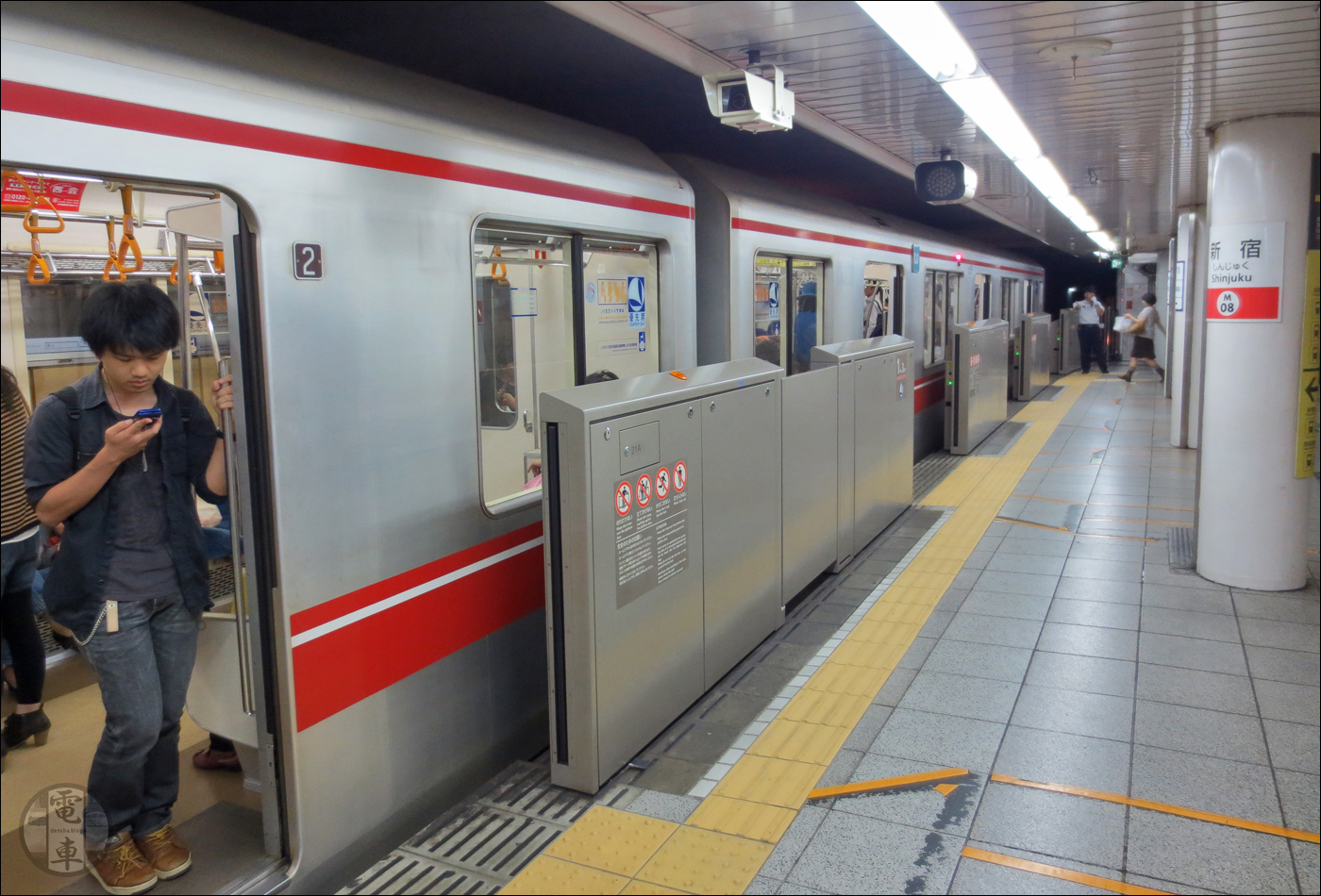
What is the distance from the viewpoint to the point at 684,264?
483cm

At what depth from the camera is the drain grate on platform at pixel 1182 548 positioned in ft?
19.5

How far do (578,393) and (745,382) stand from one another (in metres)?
1.21

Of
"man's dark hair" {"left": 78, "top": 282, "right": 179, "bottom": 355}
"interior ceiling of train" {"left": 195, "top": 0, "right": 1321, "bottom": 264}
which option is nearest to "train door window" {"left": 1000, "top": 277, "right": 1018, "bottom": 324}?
"interior ceiling of train" {"left": 195, "top": 0, "right": 1321, "bottom": 264}

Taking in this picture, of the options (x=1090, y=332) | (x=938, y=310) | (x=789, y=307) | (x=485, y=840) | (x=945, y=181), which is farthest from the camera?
(x=1090, y=332)

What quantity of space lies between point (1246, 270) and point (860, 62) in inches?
104

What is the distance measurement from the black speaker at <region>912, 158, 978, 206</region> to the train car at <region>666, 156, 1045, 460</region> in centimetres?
64

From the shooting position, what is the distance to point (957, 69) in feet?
14.4

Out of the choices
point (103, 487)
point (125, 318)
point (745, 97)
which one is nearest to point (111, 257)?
point (125, 318)

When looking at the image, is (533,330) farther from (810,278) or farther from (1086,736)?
(810,278)

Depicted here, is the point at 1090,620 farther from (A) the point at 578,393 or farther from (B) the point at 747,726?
(A) the point at 578,393

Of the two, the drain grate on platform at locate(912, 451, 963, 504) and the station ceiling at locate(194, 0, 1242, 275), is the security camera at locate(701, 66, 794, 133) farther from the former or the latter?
the drain grate on platform at locate(912, 451, 963, 504)

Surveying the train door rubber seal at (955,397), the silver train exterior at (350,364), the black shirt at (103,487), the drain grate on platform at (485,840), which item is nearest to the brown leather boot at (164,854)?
the silver train exterior at (350,364)

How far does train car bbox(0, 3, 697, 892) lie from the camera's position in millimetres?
2375

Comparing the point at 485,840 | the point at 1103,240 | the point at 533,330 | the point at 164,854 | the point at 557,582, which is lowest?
the point at 485,840
